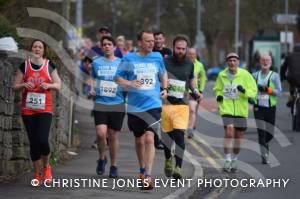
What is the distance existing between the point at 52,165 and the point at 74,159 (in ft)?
3.72

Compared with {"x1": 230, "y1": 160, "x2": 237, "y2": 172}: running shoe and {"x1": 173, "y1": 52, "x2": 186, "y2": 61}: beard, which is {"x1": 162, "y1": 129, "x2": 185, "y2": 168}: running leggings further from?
{"x1": 230, "y1": 160, "x2": 237, "y2": 172}: running shoe

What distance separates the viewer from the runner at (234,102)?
14.1 m

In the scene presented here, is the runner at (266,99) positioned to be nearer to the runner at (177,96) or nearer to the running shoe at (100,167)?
the runner at (177,96)

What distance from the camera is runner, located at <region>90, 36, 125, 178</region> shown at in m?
12.5

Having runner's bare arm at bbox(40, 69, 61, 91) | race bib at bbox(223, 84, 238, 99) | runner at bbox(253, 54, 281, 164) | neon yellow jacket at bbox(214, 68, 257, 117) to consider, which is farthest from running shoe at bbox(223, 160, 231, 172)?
runner's bare arm at bbox(40, 69, 61, 91)

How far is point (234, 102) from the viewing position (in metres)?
14.1

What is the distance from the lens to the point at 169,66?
12.8 m

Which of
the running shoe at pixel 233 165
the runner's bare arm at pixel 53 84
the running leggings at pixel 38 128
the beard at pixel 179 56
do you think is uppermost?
the beard at pixel 179 56

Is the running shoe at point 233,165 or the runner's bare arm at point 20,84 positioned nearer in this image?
the runner's bare arm at point 20,84

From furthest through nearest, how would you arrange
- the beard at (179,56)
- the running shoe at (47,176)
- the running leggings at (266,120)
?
the running leggings at (266,120)
the beard at (179,56)
the running shoe at (47,176)

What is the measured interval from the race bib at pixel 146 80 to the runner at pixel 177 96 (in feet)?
3.98

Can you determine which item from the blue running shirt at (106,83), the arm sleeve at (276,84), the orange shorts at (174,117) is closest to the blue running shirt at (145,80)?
the blue running shirt at (106,83)

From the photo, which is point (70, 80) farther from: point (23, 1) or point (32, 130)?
point (32, 130)

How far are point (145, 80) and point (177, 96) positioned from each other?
52.6 inches
